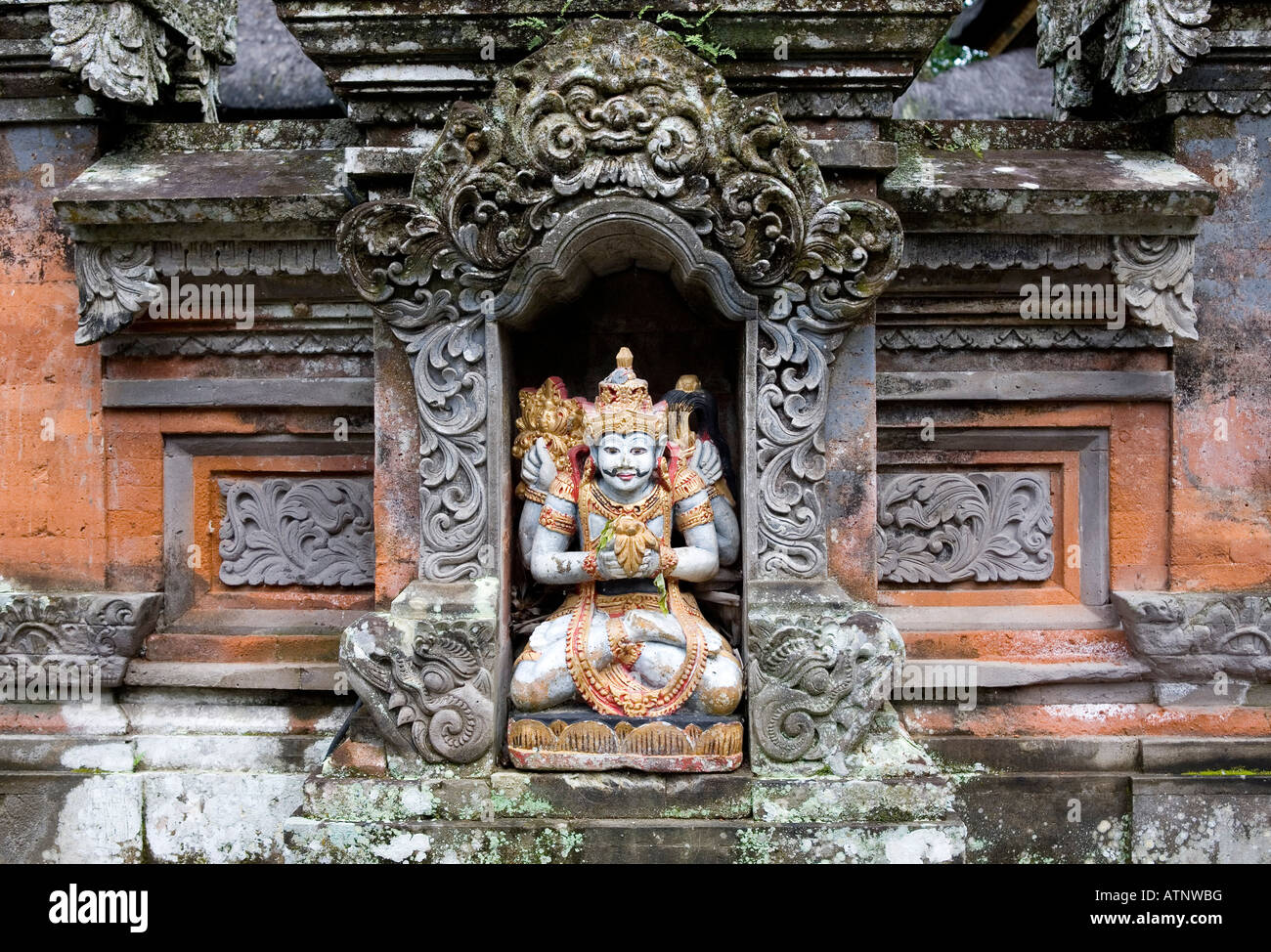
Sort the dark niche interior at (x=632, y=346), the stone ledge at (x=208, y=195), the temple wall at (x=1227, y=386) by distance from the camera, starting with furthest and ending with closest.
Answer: the temple wall at (x=1227, y=386)
the dark niche interior at (x=632, y=346)
the stone ledge at (x=208, y=195)

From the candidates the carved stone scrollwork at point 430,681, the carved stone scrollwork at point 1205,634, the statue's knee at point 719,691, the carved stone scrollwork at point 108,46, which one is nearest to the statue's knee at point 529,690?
the carved stone scrollwork at point 430,681

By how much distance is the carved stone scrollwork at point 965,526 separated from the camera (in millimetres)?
5156

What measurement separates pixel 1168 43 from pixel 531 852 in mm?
4524

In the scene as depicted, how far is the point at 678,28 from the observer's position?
14.0ft

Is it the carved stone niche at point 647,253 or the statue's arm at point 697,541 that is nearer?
the carved stone niche at point 647,253

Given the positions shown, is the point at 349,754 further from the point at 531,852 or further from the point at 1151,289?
the point at 1151,289

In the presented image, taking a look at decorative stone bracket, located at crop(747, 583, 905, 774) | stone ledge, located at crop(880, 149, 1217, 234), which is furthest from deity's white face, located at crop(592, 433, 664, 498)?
stone ledge, located at crop(880, 149, 1217, 234)

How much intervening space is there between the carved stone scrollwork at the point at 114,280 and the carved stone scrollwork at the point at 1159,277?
449 cm

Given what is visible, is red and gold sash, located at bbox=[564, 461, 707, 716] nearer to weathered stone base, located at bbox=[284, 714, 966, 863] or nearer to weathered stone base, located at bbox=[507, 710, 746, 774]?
weathered stone base, located at bbox=[507, 710, 746, 774]

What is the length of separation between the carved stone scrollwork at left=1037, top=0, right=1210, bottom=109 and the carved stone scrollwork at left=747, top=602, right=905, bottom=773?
2912mm

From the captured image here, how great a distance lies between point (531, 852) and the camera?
A: 13.2ft

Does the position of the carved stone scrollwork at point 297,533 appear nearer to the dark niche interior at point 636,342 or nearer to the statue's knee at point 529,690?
the dark niche interior at point 636,342

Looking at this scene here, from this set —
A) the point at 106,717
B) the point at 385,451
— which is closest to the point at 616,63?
the point at 385,451

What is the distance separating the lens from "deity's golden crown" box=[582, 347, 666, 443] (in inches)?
171
